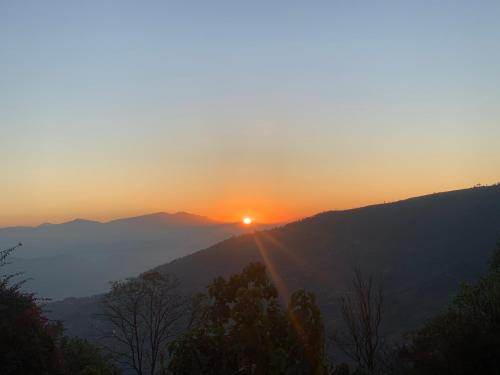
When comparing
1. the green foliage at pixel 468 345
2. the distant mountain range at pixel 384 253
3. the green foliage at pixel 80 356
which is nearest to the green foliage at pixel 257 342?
the green foliage at pixel 468 345

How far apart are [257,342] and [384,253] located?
8695 centimetres

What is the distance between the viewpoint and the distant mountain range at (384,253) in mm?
71125

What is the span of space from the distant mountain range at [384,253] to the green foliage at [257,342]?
4978 cm

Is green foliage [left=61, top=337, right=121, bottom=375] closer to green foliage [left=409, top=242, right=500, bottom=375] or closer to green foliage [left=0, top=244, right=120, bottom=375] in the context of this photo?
green foliage [left=0, top=244, right=120, bottom=375]

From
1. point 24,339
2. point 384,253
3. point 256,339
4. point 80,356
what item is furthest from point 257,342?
point 384,253

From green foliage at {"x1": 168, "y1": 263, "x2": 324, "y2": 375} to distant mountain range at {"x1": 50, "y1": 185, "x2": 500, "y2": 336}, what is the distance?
49784mm

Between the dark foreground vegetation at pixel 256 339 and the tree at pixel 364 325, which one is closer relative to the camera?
the dark foreground vegetation at pixel 256 339

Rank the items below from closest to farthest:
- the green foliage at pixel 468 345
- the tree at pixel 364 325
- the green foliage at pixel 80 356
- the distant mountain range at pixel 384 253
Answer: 1. the green foliage at pixel 468 345
2. the tree at pixel 364 325
3. the green foliage at pixel 80 356
4. the distant mountain range at pixel 384 253

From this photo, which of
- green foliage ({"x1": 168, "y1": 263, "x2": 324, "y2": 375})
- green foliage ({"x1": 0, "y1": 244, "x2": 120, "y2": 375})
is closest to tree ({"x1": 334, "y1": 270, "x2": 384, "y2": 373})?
green foliage ({"x1": 168, "y1": 263, "x2": 324, "y2": 375})

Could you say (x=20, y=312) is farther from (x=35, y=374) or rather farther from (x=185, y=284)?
(x=185, y=284)

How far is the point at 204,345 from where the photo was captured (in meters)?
9.14

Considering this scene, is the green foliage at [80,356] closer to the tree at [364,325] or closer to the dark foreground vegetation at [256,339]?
the dark foreground vegetation at [256,339]

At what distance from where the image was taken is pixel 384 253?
3597 inches

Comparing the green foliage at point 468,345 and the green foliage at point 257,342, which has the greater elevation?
the green foliage at point 257,342
